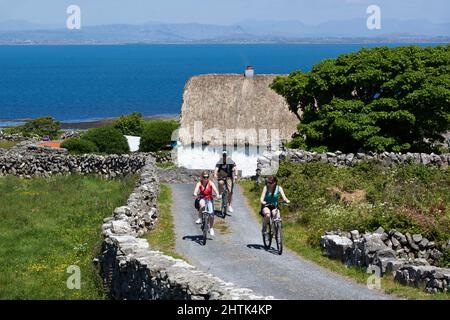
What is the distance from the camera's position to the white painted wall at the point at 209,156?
4316 cm

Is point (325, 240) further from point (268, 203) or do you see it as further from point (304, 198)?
point (304, 198)

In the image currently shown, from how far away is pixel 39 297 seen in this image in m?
17.0

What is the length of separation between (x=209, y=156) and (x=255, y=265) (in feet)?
88.4

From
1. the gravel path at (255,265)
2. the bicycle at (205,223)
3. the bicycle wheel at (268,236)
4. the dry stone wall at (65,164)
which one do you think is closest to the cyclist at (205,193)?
the bicycle at (205,223)

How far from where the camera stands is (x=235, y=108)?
44906 mm

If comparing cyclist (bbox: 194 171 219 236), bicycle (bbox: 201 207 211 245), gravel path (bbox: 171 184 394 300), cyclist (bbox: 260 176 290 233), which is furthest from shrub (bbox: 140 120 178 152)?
cyclist (bbox: 260 176 290 233)

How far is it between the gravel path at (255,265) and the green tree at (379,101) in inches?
384

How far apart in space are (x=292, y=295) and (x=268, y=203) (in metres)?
4.21

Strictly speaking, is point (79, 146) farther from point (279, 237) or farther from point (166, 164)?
point (279, 237)

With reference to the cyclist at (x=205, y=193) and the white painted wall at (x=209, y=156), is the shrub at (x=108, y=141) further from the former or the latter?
the cyclist at (x=205, y=193)

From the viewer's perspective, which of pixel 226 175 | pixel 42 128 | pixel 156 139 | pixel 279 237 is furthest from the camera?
pixel 42 128

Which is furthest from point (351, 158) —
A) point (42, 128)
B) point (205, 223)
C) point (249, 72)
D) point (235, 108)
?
point (42, 128)

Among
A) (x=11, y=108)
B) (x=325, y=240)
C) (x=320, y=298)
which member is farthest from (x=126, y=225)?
(x=11, y=108)

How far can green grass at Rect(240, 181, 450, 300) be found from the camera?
1470cm
